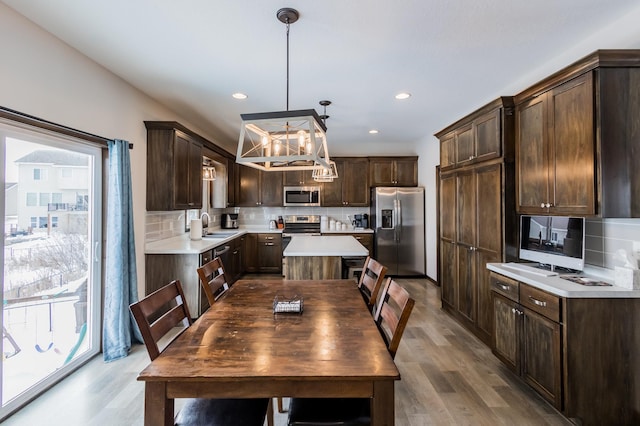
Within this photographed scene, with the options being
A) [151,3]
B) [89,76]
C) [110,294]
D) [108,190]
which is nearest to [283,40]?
[151,3]

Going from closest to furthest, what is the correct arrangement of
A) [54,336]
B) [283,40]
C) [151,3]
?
[151,3] → [283,40] → [54,336]

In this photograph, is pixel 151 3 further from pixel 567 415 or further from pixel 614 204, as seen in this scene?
pixel 567 415

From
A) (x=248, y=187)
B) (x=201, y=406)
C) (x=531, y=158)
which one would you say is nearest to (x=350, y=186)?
(x=248, y=187)

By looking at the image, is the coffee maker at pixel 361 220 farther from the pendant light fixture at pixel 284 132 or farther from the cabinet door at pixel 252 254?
the pendant light fixture at pixel 284 132

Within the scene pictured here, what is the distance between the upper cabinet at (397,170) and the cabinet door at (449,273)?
7.81 feet

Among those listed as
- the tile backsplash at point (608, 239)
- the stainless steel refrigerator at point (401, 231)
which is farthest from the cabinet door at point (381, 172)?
the tile backsplash at point (608, 239)

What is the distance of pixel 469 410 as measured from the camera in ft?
6.75

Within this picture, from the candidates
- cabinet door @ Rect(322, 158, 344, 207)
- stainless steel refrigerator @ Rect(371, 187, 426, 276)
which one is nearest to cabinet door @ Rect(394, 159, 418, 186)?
stainless steel refrigerator @ Rect(371, 187, 426, 276)

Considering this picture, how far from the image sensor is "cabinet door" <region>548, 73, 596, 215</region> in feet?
6.40

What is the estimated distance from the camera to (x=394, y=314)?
5.08 ft

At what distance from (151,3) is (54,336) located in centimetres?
261

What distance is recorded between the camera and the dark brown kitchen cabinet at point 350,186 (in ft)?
20.1

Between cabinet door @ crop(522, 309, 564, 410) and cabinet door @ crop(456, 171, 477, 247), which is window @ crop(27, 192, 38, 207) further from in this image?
cabinet door @ crop(456, 171, 477, 247)

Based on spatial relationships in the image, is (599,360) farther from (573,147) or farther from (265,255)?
(265,255)
